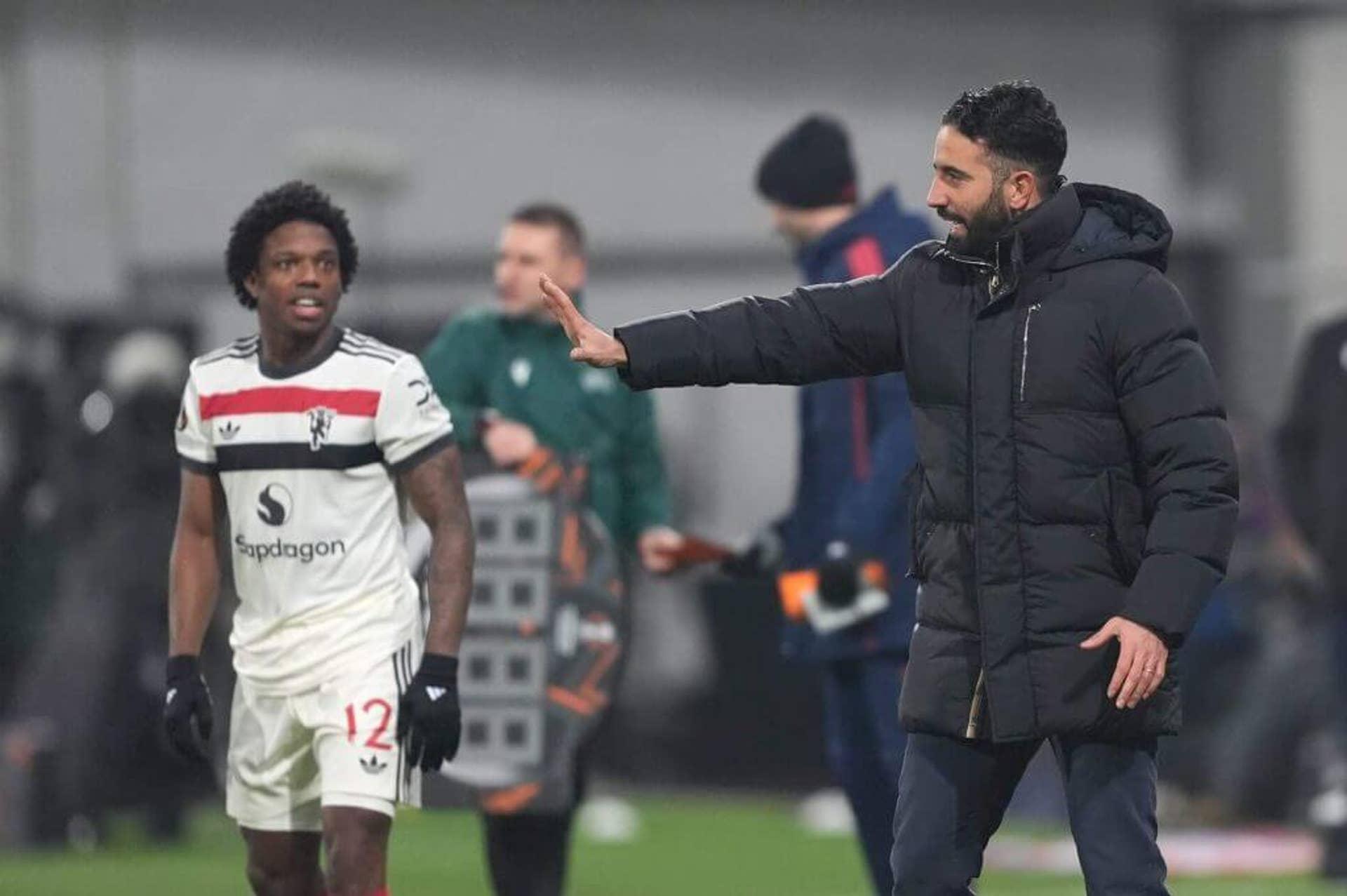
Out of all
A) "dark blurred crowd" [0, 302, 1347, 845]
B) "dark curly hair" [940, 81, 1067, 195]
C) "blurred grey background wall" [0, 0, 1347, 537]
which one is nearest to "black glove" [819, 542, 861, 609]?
"dark curly hair" [940, 81, 1067, 195]

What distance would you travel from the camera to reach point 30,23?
21609 millimetres

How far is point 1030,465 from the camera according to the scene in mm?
6141

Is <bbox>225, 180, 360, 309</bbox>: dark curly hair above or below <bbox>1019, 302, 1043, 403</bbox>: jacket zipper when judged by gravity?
→ above

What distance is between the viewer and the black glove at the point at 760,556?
27.7ft

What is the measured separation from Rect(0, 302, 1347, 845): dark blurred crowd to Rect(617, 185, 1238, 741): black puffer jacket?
6.93 meters

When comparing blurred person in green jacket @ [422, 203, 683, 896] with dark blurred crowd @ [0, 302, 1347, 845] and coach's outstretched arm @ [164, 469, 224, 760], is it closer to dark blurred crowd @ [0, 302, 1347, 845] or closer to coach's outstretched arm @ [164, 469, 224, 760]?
coach's outstretched arm @ [164, 469, 224, 760]

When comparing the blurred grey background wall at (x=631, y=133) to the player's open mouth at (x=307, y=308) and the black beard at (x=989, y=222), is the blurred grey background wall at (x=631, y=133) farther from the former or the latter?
the black beard at (x=989, y=222)

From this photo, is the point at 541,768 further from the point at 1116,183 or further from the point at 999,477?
the point at 1116,183

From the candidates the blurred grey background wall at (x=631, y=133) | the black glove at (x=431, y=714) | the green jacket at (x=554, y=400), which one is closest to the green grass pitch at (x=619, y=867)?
the green jacket at (x=554, y=400)

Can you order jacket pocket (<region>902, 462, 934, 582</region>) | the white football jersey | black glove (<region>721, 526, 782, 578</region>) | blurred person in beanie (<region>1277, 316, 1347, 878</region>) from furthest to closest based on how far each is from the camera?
blurred person in beanie (<region>1277, 316, 1347, 878</region>)
black glove (<region>721, 526, 782, 578</region>)
the white football jersey
jacket pocket (<region>902, 462, 934, 582</region>)

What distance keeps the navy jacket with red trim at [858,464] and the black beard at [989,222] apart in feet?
5.52

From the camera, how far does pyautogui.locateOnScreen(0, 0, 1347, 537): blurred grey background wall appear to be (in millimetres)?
19828

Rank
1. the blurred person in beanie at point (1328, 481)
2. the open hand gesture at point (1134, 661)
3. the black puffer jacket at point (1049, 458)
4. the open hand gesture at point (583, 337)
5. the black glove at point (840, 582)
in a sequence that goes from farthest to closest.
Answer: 1. the blurred person in beanie at point (1328, 481)
2. the black glove at point (840, 582)
3. the open hand gesture at point (583, 337)
4. the black puffer jacket at point (1049, 458)
5. the open hand gesture at point (1134, 661)

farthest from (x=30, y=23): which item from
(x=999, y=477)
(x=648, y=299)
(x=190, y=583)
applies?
(x=999, y=477)
